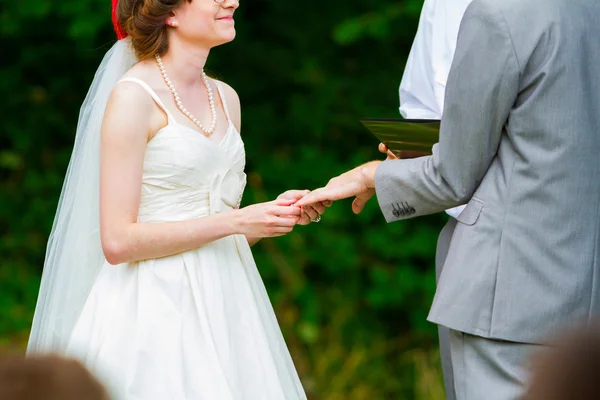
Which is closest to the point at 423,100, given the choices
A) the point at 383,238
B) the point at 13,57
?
the point at 383,238

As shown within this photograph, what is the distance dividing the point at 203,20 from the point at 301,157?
3.49 meters

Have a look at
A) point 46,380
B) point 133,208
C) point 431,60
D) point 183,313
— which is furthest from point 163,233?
point 46,380

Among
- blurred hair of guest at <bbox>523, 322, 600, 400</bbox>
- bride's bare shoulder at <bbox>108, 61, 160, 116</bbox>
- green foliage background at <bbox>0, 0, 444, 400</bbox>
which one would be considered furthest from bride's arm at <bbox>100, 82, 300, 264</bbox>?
green foliage background at <bbox>0, 0, 444, 400</bbox>

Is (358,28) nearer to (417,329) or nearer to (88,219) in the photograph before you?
(417,329)

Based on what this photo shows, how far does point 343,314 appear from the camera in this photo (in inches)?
257

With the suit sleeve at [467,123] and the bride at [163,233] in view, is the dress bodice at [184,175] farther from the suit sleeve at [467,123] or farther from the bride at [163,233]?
the suit sleeve at [467,123]

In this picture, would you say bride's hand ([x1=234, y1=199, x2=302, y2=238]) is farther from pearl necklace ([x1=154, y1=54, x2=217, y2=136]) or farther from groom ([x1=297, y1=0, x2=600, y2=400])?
groom ([x1=297, y1=0, x2=600, y2=400])

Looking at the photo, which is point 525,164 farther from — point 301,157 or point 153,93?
point 301,157

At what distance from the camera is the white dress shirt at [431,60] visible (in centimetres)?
359

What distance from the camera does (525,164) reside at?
9.16 feet

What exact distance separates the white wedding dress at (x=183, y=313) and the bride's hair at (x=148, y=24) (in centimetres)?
19

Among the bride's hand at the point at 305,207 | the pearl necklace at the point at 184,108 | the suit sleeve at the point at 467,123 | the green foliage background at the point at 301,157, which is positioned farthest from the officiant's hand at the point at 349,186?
the green foliage background at the point at 301,157

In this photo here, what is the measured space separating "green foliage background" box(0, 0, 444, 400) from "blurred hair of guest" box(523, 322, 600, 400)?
4797 millimetres

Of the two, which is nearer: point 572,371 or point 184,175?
point 572,371
